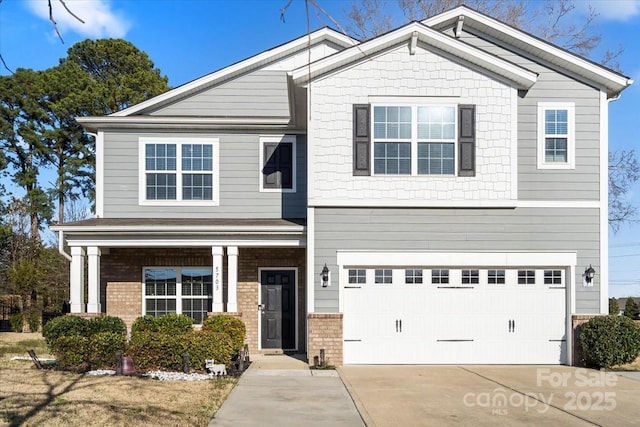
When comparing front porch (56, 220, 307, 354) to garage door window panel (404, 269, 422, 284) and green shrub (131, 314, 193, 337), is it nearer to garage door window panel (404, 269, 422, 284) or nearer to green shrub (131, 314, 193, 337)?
green shrub (131, 314, 193, 337)

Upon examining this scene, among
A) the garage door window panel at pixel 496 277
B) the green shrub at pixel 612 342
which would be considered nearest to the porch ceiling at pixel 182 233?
the garage door window panel at pixel 496 277

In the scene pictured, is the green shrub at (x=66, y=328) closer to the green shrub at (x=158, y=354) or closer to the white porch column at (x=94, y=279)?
the white porch column at (x=94, y=279)

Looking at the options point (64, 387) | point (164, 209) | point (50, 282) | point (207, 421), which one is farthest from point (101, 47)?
point (207, 421)

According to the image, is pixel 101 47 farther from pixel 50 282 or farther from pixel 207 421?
pixel 207 421

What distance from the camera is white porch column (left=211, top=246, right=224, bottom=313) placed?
14711 mm

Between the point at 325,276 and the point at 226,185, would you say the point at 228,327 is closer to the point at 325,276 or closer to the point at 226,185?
the point at 325,276

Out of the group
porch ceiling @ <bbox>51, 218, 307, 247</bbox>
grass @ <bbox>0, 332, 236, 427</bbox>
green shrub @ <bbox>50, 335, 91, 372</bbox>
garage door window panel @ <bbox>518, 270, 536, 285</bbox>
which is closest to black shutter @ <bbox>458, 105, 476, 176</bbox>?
garage door window panel @ <bbox>518, 270, 536, 285</bbox>

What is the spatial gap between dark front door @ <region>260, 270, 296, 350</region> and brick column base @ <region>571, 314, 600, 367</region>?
671cm

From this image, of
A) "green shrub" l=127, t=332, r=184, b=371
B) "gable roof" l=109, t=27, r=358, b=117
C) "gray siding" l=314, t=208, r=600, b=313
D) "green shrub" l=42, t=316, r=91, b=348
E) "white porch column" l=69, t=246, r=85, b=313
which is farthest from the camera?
"gable roof" l=109, t=27, r=358, b=117

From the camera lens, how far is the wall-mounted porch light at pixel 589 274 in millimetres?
13805

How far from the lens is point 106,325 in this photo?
1420 centimetres

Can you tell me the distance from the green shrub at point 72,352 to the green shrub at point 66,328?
35.7 inches

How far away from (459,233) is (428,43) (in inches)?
167

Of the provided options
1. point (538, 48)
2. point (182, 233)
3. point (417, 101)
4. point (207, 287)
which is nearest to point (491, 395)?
point (417, 101)
